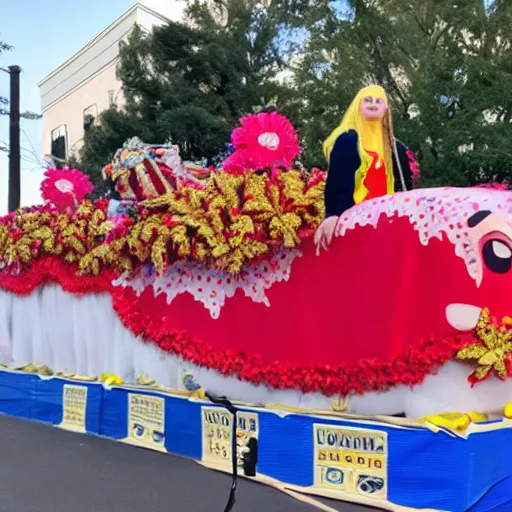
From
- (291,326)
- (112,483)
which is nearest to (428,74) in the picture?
(291,326)

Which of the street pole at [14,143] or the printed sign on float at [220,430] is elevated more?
the street pole at [14,143]

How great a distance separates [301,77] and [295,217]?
898 cm

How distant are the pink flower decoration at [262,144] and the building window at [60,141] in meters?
24.7

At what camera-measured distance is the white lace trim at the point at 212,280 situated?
5121 millimetres

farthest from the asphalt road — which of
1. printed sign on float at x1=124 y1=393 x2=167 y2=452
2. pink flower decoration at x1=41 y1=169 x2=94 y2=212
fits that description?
pink flower decoration at x1=41 y1=169 x2=94 y2=212

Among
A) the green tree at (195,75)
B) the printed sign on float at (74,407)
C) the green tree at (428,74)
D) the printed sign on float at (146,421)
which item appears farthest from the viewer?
the green tree at (195,75)

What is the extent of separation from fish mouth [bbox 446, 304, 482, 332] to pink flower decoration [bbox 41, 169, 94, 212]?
4.75m

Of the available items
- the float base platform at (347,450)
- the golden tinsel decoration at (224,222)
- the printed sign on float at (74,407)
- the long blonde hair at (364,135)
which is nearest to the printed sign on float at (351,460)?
the float base platform at (347,450)

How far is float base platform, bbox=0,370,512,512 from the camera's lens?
3916 mm

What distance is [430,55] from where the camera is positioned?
11.9m

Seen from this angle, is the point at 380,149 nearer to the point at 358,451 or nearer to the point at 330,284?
the point at 330,284

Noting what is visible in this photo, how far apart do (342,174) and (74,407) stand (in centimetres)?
382

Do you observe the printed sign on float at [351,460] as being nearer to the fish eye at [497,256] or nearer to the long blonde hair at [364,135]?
the fish eye at [497,256]

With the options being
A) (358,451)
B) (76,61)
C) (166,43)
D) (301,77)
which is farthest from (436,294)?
(76,61)
